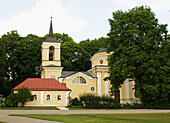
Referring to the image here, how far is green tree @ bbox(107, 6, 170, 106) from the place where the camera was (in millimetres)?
27423

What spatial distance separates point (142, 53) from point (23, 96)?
16.1 m

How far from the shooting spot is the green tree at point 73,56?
2125 inches

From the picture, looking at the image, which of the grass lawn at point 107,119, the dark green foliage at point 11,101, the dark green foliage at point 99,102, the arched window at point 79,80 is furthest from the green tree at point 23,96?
the grass lawn at point 107,119

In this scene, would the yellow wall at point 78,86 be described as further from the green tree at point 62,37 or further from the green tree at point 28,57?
the green tree at point 62,37

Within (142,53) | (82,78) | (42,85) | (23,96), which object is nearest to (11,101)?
(23,96)

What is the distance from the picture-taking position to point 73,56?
55750 millimetres

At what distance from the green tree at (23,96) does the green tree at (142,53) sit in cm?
1121

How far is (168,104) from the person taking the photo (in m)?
29.2

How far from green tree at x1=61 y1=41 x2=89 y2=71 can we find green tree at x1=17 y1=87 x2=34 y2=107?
22.5 meters

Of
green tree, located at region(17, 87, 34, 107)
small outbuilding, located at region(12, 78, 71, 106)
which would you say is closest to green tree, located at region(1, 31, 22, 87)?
small outbuilding, located at region(12, 78, 71, 106)

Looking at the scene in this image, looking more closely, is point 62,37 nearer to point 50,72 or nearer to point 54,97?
point 50,72

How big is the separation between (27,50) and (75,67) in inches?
511

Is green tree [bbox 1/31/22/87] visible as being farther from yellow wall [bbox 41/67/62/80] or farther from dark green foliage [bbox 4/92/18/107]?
dark green foliage [bbox 4/92/18/107]

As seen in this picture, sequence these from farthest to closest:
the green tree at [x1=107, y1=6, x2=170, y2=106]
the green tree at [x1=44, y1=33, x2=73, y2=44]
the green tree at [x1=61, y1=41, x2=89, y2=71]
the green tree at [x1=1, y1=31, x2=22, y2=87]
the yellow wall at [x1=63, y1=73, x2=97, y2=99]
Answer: the green tree at [x1=44, y1=33, x2=73, y2=44] → the green tree at [x1=61, y1=41, x2=89, y2=71] → the green tree at [x1=1, y1=31, x2=22, y2=87] → the yellow wall at [x1=63, y1=73, x2=97, y2=99] → the green tree at [x1=107, y1=6, x2=170, y2=106]
